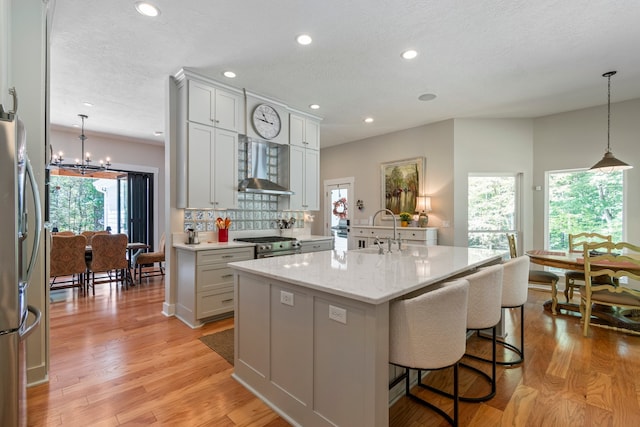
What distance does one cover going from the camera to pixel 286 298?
5.92 feet

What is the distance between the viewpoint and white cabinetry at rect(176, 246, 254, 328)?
326cm

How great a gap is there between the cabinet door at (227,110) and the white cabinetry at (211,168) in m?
0.09

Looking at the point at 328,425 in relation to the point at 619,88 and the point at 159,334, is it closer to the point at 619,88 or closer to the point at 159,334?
the point at 159,334

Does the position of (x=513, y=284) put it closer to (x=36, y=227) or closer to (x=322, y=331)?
(x=322, y=331)

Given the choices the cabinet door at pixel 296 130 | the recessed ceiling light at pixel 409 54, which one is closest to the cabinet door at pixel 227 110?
the cabinet door at pixel 296 130

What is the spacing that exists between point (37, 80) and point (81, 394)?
2240 millimetres

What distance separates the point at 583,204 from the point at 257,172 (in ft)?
16.9

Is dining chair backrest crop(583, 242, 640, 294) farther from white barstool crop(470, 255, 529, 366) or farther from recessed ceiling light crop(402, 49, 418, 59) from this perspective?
recessed ceiling light crop(402, 49, 418, 59)

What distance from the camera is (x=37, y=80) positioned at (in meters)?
2.12

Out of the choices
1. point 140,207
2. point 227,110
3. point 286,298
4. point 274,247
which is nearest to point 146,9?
point 227,110

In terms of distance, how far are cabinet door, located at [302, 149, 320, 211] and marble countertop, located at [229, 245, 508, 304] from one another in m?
2.41

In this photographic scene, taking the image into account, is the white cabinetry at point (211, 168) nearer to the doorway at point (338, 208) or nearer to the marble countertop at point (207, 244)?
the marble countertop at point (207, 244)

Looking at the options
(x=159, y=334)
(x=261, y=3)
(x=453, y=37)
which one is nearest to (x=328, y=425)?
(x=159, y=334)

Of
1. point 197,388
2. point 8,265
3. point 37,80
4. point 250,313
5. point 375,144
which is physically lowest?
point 197,388
